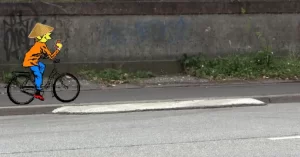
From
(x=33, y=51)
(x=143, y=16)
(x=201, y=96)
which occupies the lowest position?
(x=201, y=96)

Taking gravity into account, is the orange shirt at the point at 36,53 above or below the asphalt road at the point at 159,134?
above

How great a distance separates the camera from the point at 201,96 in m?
10.6

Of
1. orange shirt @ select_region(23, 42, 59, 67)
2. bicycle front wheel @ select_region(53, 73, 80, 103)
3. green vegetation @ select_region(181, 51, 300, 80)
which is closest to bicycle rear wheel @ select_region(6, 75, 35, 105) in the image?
bicycle front wheel @ select_region(53, 73, 80, 103)

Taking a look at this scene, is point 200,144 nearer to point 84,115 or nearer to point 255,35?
point 84,115

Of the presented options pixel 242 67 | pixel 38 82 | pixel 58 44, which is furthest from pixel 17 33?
pixel 242 67

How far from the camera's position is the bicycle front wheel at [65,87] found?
10.2 m

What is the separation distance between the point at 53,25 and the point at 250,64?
5.81 meters

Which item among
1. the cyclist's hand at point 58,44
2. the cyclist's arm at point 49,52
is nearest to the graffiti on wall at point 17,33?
the cyclist's hand at point 58,44

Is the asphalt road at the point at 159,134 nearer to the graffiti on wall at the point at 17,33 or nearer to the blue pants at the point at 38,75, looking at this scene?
the blue pants at the point at 38,75

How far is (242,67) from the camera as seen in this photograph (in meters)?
12.9

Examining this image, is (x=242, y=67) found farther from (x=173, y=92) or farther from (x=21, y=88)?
(x=21, y=88)

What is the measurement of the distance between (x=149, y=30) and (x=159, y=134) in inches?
248

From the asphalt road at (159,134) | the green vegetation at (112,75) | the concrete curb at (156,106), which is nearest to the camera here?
the asphalt road at (159,134)

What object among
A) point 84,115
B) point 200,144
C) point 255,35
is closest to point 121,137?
point 200,144
